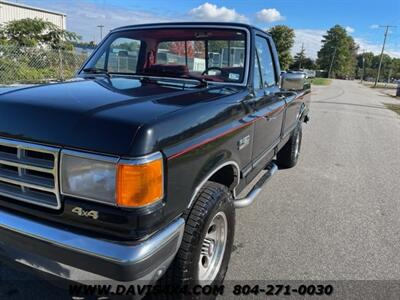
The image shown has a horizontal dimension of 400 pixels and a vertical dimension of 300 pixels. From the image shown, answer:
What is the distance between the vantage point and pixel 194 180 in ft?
7.14

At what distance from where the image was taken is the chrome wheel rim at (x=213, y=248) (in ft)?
8.42

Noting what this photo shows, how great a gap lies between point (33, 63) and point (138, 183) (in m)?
11.1

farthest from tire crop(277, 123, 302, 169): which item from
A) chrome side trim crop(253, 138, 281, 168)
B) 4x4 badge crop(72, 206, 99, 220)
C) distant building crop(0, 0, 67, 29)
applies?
distant building crop(0, 0, 67, 29)

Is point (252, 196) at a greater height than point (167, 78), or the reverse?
point (167, 78)

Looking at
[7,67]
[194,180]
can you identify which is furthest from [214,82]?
[7,67]

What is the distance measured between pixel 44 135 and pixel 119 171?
18.1 inches

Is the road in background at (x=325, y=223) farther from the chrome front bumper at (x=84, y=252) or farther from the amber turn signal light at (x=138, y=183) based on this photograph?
the amber turn signal light at (x=138, y=183)

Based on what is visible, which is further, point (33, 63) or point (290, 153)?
point (33, 63)

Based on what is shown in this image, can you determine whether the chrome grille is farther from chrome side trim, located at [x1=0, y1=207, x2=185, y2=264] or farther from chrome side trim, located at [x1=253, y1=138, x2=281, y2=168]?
chrome side trim, located at [x1=253, y1=138, x2=281, y2=168]

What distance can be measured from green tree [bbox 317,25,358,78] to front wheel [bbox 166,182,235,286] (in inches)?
4271

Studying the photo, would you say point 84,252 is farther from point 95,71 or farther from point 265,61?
point 265,61

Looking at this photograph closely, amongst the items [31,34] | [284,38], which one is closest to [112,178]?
[31,34]

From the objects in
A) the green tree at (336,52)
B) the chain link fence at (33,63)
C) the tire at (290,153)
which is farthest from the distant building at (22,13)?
the green tree at (336,52)

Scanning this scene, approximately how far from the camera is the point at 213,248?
2703mm
